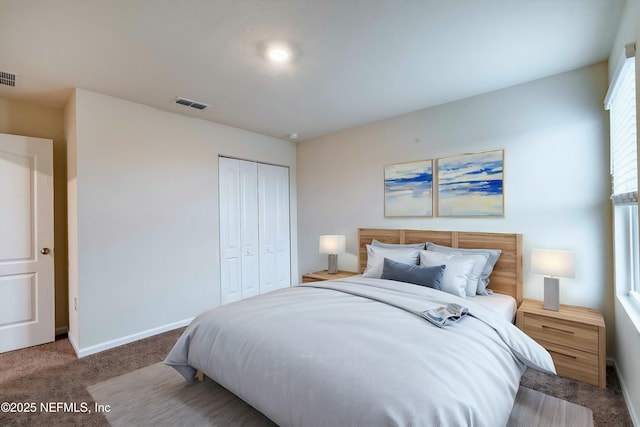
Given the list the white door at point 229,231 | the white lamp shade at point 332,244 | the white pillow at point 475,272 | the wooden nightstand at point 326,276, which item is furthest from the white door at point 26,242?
the white pillow at point 475,272

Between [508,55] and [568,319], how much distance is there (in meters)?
2.08

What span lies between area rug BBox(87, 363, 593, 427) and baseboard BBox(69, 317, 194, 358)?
0.69 meters

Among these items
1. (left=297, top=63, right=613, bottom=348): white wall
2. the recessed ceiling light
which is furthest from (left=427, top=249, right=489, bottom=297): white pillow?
the recessed ceiling light

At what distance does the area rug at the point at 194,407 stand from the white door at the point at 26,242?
1428mm

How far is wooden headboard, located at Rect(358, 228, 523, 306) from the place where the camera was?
2.83 meters

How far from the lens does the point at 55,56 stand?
89.7 inches

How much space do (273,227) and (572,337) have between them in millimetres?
3610

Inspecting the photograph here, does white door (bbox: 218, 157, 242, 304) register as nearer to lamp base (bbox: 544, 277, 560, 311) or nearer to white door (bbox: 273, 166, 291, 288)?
white door (bbox: 273, 166, 291, 288)

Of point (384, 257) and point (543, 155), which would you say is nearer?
point (543, 155)

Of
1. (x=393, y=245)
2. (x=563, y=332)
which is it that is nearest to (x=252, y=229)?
(x=393, y=245)

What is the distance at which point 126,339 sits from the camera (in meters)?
3.11

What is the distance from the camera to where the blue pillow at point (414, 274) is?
8.62 ft

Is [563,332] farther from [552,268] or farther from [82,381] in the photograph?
[82,381]

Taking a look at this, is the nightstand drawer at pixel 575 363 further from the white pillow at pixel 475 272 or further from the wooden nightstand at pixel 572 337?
the white pillow at pixel 475 272
